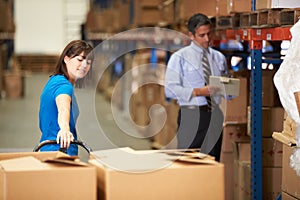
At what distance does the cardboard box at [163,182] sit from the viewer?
→ 10.7 ft

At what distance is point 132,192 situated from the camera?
10.8 ft

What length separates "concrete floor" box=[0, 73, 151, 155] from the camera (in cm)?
1130

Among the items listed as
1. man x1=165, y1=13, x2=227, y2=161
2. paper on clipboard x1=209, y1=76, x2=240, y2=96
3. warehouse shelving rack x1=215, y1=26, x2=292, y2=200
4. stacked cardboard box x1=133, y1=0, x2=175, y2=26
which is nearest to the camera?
warehouse shelving rack x1=215, y1=26, x2=292, y2=200

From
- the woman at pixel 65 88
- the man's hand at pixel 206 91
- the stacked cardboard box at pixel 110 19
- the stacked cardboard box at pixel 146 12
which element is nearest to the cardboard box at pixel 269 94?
the man's hand at pixel 206 91

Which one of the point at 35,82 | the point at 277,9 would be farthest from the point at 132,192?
the point at 35,82

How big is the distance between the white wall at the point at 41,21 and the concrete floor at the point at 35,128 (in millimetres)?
9593

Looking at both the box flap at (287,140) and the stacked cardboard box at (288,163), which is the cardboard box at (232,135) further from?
the box flap at (287,140)

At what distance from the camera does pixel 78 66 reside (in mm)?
4426

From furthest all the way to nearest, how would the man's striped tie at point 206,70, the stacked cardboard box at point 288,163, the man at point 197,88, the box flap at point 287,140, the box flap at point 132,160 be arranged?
1. the man's striped tie at point 206,70
2. the man at point 197,88
3. the stacked cardboard box at point 288,163
4. the box flap at point 287,140
5. the box flap at point 132,160

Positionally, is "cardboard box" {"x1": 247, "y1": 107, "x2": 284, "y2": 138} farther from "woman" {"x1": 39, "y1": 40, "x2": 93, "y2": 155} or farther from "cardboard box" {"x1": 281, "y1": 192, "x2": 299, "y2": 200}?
"woman" {"x1": 39, "y1": 40, "x2": 93, "y2": 155}

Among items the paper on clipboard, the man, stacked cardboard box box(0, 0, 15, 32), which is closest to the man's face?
the man

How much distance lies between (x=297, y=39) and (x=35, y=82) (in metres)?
21.1

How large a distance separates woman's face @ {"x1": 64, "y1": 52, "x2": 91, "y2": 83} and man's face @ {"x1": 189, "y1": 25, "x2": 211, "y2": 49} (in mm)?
2224

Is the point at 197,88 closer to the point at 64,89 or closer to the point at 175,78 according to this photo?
the point at 175,78
